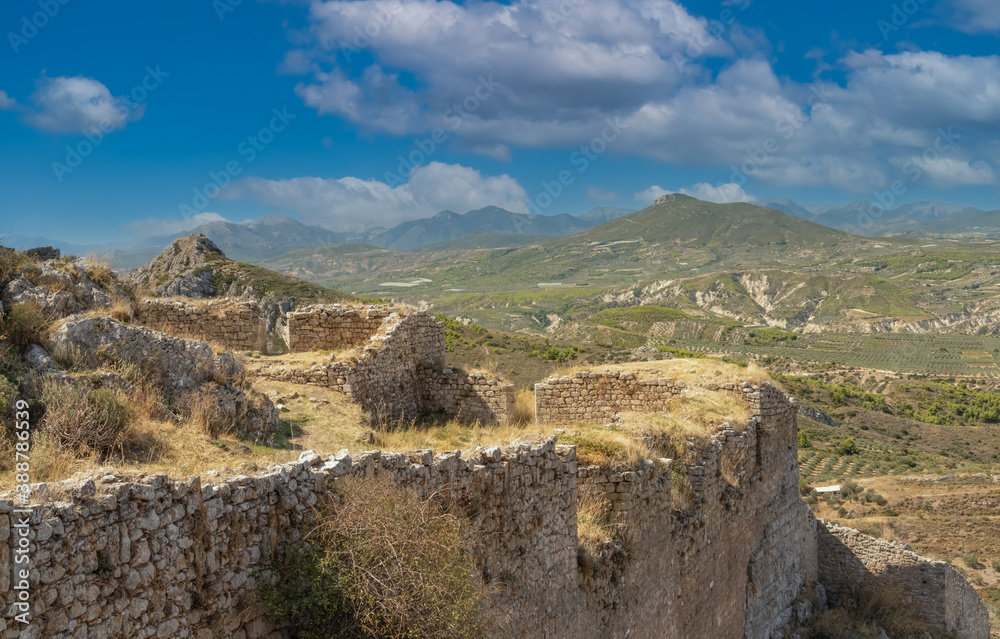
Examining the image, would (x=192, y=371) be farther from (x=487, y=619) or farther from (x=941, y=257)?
(x=941, y=257)

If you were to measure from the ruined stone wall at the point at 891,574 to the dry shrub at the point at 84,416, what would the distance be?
661 inches

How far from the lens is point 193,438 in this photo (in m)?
6.29

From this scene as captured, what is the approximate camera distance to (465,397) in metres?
13.3

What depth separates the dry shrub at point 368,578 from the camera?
470 centimetres

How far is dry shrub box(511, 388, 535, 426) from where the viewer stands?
14.0m

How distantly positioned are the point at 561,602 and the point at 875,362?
A: 90.6 meters

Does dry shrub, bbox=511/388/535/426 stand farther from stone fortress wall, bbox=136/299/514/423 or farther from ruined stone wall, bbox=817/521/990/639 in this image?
ruined stone wall, bbox=817/521/990/639

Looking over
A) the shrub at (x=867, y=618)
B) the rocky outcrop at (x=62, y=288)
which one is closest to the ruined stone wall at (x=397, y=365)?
the rocky outcrop at (x=62, y=288)

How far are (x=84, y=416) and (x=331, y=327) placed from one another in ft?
25.4

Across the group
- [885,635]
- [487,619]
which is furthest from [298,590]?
[885,635]

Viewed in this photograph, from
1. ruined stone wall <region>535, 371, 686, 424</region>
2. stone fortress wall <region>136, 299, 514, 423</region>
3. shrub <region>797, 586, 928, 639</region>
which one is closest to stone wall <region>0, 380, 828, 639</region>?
stone fortress wall <region>136, 299, 514, 423</region>

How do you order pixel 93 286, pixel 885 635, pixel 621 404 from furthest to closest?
pixel 885 635, pixel 621 404, pixel 93 286

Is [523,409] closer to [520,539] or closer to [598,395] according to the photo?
[598,395]

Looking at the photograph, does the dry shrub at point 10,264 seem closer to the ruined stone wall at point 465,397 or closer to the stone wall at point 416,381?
the stone wall at point 416,381
